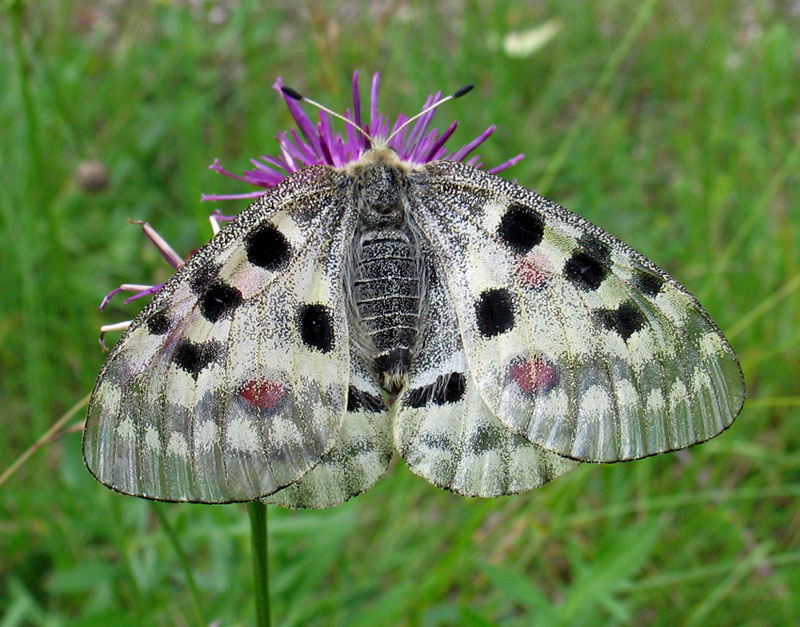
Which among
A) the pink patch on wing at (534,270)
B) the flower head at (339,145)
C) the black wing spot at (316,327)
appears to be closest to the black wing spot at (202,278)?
the black wing spot at (316,327)

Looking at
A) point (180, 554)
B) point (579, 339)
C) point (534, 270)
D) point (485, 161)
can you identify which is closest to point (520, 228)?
point (534, 270)

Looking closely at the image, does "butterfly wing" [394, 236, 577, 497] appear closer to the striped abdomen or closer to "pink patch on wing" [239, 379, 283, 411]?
the striped abdomen

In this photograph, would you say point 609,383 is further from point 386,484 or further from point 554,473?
point 386,484

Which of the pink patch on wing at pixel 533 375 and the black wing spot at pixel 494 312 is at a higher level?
the black wing spot at pixel 494 312

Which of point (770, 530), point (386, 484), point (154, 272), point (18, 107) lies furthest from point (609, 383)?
point (18, 107)

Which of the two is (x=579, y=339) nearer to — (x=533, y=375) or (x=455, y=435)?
(x=533, y=375)

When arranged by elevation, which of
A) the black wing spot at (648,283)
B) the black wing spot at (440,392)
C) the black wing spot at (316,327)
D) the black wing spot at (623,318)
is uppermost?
the black wing spot at (648,283)

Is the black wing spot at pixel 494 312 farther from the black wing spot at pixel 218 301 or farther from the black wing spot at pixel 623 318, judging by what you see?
the black wing spot at pixel 218 301
